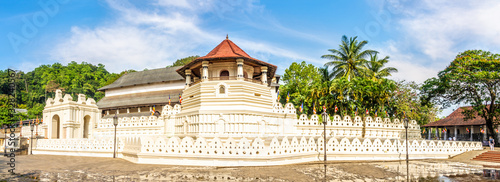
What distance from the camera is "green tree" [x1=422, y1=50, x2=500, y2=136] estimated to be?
26.5 m

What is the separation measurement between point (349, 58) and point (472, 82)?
13.7 meters

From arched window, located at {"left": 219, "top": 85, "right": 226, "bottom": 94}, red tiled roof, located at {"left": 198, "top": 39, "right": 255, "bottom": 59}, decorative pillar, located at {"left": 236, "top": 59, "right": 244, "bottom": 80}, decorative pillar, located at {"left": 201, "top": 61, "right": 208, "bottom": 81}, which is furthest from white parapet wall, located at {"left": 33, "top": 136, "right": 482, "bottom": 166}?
red tiled roof, located at {"left": 198, "top": 39, "right": 255, "bottom": 59}

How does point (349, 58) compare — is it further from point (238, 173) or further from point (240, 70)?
point (238, 173)

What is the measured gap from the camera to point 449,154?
68.2ft

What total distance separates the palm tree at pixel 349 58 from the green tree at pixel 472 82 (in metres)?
9.09

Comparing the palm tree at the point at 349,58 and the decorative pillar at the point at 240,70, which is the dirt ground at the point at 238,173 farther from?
the palm tree at the point at 349,58

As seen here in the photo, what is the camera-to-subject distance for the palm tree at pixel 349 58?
38.2m

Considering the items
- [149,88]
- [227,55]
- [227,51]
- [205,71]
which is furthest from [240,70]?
[149,88]

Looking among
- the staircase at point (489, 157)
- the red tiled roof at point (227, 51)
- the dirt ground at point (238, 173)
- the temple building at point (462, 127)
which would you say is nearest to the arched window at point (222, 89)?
the red tiled roof at point (227, 51)

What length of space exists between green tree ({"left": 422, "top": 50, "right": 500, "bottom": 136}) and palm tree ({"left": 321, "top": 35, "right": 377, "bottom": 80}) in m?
9.09

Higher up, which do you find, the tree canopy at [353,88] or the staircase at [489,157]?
the tree canopy at [353,88]

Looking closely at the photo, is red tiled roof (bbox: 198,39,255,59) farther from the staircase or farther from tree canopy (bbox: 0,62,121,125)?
tree canopy (bbox: 0,62,121,125)

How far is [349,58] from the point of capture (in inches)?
1516

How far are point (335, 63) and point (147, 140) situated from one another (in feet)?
92.3
